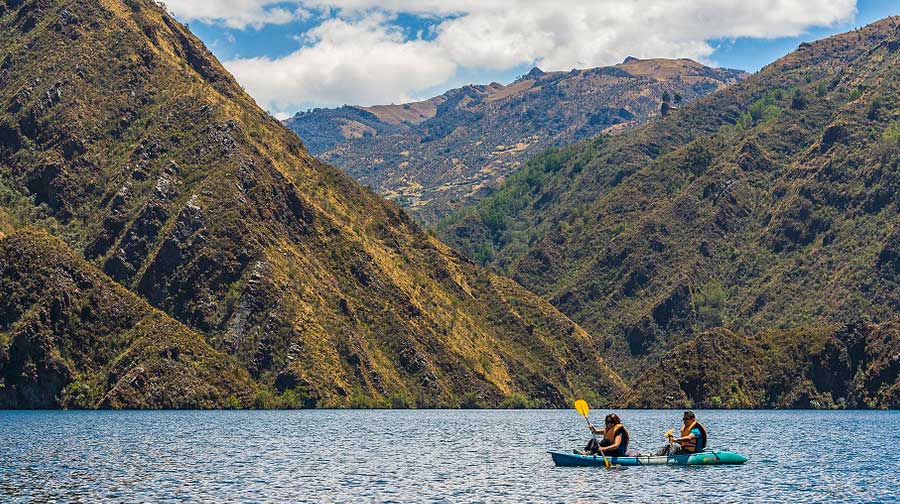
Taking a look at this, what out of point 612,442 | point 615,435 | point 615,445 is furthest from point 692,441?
point 615,445

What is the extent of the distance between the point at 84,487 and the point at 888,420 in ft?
477

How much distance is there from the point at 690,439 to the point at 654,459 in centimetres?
447

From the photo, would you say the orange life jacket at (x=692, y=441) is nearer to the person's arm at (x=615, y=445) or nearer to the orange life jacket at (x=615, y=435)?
the orange life jacket at (x=615, y=435)

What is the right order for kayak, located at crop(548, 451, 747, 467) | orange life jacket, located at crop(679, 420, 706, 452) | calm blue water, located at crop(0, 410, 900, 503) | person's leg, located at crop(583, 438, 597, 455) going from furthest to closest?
orange life jacket, located at crop(679, 420, 706, 452), person's leg, located at crop(583, 438, 597, 455), kayak, located at crop(548, 451, 747, 467), calm blue water, located at crop(0, 410, 900, 503)

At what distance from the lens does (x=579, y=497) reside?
242ft

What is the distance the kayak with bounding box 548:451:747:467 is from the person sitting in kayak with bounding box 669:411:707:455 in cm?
85

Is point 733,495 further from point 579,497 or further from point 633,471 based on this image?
point 633,471

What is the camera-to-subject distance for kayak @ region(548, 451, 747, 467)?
91.9 metres

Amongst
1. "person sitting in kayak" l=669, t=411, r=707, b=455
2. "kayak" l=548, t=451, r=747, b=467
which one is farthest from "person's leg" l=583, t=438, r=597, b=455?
"person sitting in kayak" l=669, t=411, r=707, b=455

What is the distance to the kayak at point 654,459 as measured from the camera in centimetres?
9194

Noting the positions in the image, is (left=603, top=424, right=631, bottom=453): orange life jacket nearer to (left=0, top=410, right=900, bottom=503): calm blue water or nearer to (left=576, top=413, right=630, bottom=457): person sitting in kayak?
(left=576, top=413, right=630, bottom=457): person sitting in kayak

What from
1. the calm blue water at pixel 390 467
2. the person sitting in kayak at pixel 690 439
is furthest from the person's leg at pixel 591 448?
the person sitting in kayak at pixel 690 439

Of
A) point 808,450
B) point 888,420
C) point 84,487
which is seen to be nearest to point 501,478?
point 84,487

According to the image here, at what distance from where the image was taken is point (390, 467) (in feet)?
308
